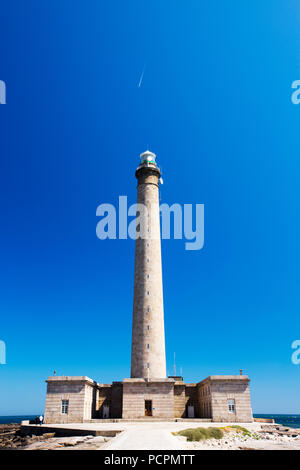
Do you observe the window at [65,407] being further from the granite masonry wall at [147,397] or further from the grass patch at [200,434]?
the grass patch at [200,434]

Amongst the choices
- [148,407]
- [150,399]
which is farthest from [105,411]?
[150,399]

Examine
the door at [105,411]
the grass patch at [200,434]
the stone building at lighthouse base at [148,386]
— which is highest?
the stone building at lighthouse base at [148,386]

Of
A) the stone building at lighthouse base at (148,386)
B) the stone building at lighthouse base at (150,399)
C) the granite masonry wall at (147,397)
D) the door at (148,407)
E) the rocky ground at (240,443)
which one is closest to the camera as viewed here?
the rocky ground at (240,443)

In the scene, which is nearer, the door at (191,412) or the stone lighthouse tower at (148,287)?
the stone lighthouse tower at (148,287)

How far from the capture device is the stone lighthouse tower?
113 ft

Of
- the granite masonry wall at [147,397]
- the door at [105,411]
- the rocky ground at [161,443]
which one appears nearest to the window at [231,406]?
the granite masonry wall at [147,397]

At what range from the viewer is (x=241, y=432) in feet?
73.3

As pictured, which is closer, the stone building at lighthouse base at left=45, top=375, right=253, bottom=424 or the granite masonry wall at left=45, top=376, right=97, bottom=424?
the stone building at lighthouse base at left=45, top=375, right=253, bottom=424

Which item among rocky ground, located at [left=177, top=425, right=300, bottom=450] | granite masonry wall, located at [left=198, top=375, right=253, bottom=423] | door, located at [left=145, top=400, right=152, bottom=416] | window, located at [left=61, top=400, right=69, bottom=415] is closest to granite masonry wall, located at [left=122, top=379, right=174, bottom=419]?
door, located at [left=145, top=400, right=152, bottom=416]

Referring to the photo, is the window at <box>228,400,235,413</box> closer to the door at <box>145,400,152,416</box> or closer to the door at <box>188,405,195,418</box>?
the door at <box>188,405,195,418</box>

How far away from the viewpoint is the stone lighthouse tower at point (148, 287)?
34344 millimetres
